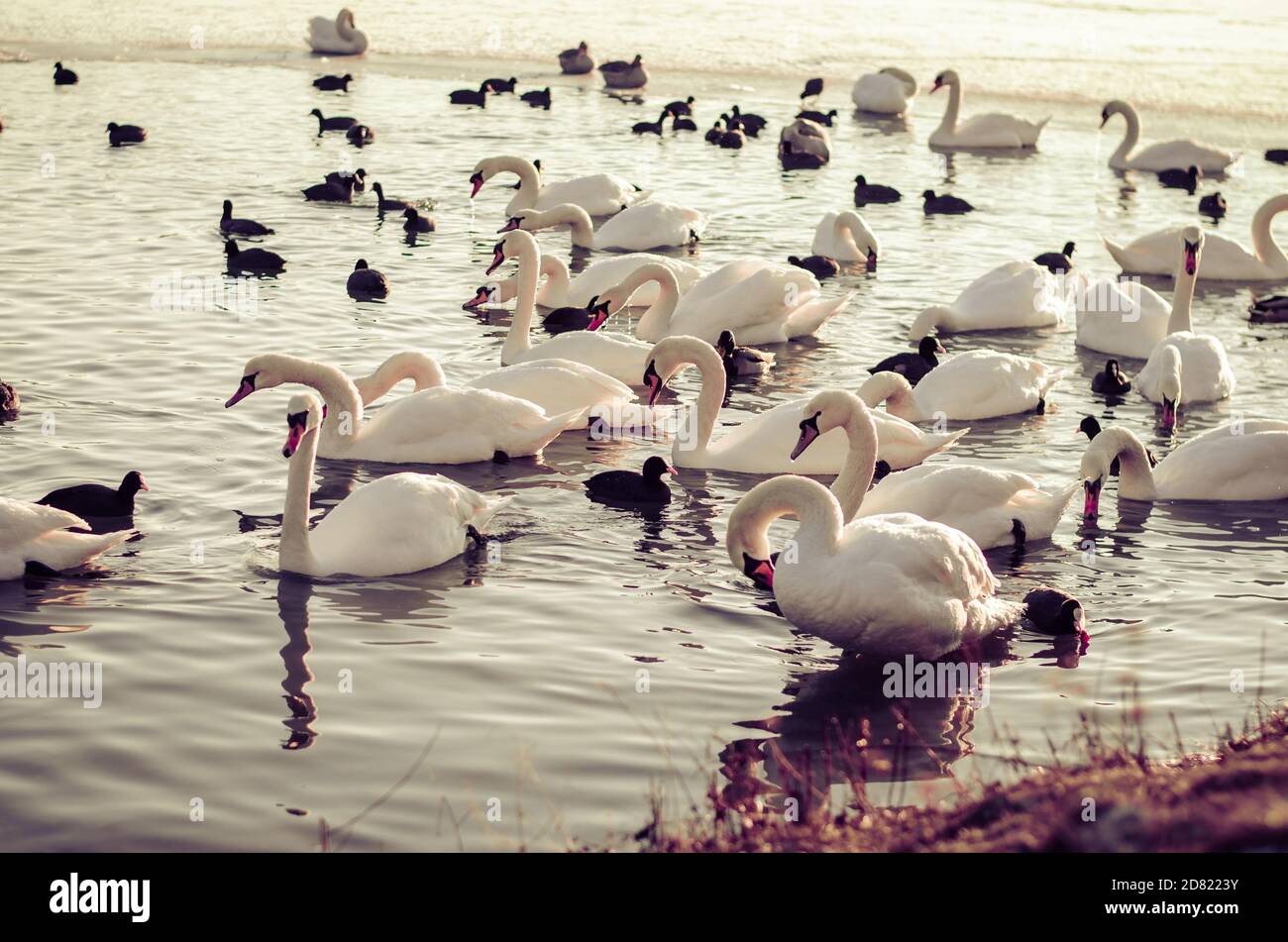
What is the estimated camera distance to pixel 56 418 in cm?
1241

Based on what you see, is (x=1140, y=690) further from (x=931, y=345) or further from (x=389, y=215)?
(x=389, y=215)

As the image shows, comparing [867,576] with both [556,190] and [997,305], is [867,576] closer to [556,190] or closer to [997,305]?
[997,305]

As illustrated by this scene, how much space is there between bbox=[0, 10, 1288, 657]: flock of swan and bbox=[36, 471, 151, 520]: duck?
2 cm

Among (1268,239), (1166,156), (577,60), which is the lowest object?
(1268,239)

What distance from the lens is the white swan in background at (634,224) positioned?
19.5 meters

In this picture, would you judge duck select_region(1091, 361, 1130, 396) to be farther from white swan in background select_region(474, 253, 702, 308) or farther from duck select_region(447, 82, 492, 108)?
duck select_region(447, 82, 492, 108)

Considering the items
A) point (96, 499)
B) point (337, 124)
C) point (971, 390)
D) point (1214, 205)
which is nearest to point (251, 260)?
point (96, 499)

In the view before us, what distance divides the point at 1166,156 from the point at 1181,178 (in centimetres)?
83

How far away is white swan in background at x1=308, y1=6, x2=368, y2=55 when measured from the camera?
3369cm

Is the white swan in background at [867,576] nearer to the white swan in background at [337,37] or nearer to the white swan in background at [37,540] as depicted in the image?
the white swan in background at [37,540]

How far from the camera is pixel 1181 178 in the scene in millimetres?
25359

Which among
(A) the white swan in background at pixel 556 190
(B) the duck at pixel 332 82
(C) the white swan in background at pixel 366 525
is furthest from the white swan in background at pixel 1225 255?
(B) the duck at pixel 332 82

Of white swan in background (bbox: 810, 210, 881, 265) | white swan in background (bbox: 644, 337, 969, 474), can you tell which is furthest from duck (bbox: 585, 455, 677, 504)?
white swan in background (bbox: 810, 210, 881, 265)

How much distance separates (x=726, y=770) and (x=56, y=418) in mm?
7048
